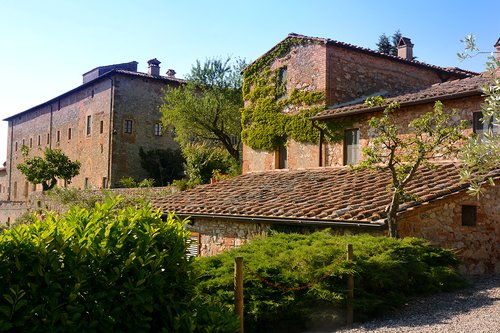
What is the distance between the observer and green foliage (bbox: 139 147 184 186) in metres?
33.0

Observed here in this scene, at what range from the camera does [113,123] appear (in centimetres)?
3231

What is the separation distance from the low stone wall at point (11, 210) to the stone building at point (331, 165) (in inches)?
716

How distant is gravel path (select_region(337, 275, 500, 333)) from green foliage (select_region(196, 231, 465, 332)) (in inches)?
9.1

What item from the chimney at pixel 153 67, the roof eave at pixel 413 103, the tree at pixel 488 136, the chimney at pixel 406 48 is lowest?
the tree at pixel 488 136

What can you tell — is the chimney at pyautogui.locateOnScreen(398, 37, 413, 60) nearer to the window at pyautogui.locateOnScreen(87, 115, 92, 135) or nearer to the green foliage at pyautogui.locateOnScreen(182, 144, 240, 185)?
the green foliage at pyautogui.locateOnScreen(182, 144, 240, 185)

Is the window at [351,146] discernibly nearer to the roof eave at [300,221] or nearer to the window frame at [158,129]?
the roof eave at [300,221]

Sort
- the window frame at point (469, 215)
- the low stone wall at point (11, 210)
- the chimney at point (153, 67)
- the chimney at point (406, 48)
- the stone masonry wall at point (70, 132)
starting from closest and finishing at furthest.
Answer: the window frame at point (469, 215) → the chimney at point (406, 48) → the low stone wall at point (11, 210) → the stone masonry wall at point (70, 132) → the chimney at point (153, 67)

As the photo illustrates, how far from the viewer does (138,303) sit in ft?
16.0

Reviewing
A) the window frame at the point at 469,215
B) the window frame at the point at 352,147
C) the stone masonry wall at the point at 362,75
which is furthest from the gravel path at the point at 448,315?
the stone masonry wall at the point at 362,75

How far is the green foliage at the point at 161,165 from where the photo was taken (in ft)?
108

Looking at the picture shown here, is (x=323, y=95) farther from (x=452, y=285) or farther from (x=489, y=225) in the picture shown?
(x=452, y=285)

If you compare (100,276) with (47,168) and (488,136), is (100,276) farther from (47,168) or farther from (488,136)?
(47,168)

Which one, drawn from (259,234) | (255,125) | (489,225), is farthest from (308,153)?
(489,225)

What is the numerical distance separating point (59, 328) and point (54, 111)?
1546 inches
